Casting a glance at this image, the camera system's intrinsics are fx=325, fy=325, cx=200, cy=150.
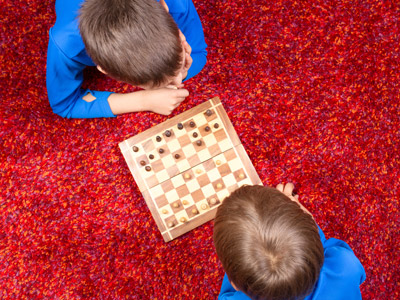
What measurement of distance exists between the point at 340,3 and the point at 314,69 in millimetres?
336

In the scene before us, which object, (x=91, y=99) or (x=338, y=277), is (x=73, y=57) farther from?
(x=338, y=277)

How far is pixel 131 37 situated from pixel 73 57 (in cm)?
30

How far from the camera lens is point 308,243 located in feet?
2.75

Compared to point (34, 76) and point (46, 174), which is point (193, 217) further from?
point (34, 76)

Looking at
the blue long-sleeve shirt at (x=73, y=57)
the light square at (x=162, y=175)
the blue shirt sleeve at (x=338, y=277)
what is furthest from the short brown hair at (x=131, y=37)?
the blue shirt sleeve at (x=338, y=277)

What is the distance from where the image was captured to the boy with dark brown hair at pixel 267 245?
803 mm

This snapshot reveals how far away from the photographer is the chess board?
136 centimetres

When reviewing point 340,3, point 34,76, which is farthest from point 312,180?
point 34,76

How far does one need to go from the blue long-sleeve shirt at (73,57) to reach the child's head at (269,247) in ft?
2.08


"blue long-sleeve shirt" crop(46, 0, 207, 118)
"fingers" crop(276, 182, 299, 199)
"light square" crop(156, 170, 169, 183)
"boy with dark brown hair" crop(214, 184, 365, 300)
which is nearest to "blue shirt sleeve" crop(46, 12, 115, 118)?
"blue long-sleeve shirt" crop(46, 0, 207, 118)

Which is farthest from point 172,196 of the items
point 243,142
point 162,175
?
point 243,142

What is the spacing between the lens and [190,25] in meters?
1.14

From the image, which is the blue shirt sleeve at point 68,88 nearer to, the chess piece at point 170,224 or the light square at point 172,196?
the light square at point 172,196

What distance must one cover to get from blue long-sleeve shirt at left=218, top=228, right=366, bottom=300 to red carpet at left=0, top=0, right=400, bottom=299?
32 cm
